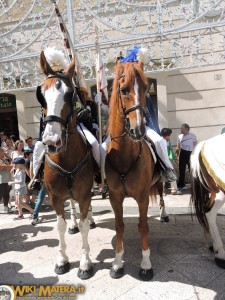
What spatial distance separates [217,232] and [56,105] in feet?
8.40

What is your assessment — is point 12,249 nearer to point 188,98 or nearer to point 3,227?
point 3,227

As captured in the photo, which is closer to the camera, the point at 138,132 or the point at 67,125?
the point at 138,132

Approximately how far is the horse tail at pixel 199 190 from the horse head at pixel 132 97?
146 cm

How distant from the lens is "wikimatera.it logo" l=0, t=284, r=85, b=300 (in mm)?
2932

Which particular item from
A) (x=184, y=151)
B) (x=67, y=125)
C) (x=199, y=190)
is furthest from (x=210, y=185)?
(x=184, y=151)

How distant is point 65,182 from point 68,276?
119 cm

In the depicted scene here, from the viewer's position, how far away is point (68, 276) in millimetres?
3264

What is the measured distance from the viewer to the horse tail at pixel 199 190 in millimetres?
3570

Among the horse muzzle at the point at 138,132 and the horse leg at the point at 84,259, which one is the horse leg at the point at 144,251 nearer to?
the horse leg at the point at 84,259

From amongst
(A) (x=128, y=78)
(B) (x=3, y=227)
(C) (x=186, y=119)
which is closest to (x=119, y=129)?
(A) (x=128, y=78)

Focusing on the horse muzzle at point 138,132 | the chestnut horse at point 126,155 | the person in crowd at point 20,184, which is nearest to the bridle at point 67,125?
the chestnut horse at point 126,155

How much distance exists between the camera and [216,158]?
3211 millimetres

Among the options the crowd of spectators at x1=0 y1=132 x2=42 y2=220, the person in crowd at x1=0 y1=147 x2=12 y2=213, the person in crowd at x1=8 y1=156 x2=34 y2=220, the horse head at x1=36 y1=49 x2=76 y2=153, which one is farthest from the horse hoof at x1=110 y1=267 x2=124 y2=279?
the person in crowd at x1=0 y1=147 x2=12 y2=213

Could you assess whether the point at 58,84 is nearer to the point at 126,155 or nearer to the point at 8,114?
the point at 126,155
